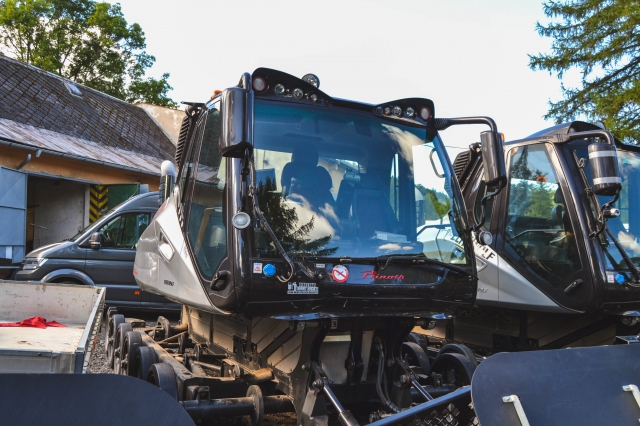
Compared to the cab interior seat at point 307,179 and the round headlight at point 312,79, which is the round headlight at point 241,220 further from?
the round headlight at point 312,79

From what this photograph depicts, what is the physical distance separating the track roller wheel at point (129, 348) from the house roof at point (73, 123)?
10220 mm

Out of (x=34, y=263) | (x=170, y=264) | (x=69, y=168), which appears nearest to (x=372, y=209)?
(x=170, y=264)

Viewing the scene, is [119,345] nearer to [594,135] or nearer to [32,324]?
[32,324]

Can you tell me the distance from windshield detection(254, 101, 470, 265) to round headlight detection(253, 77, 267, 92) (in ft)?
0.33

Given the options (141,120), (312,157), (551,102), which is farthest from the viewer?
(141,120)

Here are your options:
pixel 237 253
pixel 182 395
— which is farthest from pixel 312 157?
pixel 182 395

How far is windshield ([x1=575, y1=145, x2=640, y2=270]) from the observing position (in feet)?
19.7

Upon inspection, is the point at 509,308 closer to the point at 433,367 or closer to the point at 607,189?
the point at 433,367

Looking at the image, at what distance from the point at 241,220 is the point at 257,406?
1320mm

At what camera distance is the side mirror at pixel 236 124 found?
3.88 metres

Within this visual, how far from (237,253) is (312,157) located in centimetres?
90

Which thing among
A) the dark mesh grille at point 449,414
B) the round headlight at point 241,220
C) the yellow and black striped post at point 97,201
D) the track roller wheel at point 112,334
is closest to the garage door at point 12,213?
the yellow and black striped post at point 97,201

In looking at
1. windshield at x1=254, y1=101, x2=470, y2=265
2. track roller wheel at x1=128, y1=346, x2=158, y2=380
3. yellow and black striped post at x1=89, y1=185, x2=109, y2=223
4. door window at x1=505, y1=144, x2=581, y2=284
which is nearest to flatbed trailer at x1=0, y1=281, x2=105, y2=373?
track roller wheel at x1=128, y1=346, x2=158, y2=380

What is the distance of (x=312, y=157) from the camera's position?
4520 mm
